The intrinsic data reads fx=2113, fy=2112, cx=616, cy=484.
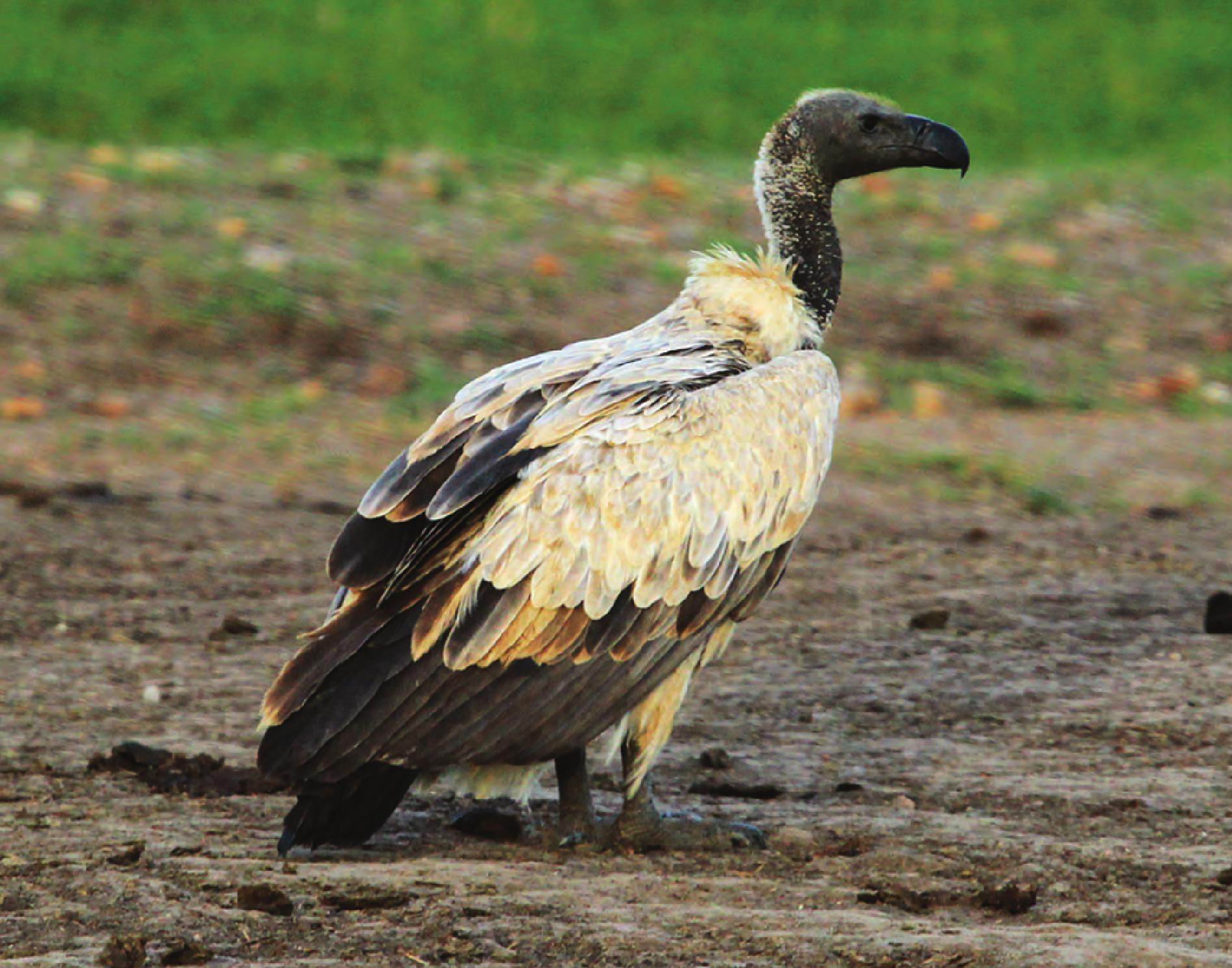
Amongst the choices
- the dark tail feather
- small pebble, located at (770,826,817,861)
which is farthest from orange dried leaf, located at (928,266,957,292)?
the dark tail feather

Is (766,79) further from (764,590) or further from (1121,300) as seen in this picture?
(764,590)

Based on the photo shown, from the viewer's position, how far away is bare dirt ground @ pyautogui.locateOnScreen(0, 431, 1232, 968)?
3.84 metres

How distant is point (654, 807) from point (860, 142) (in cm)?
190

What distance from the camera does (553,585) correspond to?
4.33 meters

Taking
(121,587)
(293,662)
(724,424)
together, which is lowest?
(121,587)

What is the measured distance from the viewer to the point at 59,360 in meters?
9.66

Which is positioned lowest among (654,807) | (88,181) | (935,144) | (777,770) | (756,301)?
(777,770)

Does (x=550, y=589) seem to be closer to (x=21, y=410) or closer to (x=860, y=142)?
(x=860, y=142)

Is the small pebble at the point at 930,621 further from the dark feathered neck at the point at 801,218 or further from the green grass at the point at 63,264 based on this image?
the green grass at the point at 63,264

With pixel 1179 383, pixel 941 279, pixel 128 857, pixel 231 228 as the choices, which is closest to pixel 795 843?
pixel 128 857

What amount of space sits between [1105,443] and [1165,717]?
13.4 ft

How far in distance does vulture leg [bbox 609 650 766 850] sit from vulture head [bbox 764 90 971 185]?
1547mm

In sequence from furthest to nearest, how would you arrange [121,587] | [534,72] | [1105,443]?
1. [534,72]
2. [1105,443]
3. [121,587]

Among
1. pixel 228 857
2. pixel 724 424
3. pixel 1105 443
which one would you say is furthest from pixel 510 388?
pixel 1105 443
